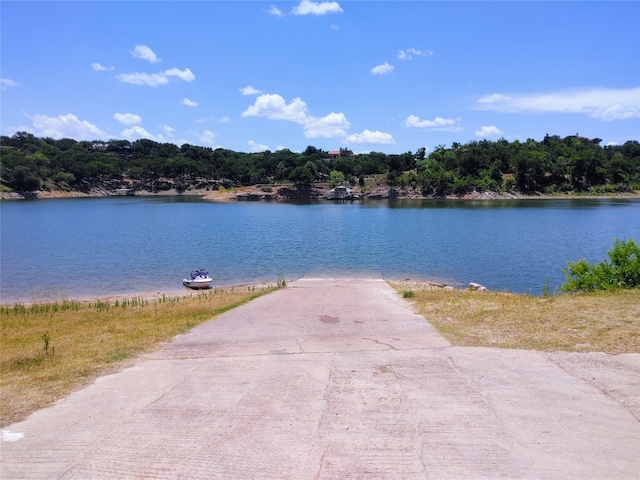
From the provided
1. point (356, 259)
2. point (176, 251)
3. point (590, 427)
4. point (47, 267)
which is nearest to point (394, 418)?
point (590, 427)

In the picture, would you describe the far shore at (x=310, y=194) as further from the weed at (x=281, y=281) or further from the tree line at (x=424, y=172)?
the weed at (x=281, y=281)

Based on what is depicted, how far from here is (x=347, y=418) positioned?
22.6ft

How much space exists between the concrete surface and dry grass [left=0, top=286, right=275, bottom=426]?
30.6 inches

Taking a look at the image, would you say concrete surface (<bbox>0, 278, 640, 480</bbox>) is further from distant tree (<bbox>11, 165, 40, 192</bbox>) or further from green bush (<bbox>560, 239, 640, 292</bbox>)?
distant tree (<bbox>11, 165, 40, 192</bbox>)

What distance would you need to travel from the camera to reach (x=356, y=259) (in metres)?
42.2

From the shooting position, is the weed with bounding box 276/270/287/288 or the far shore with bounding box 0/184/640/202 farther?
the far shore with bounding box 0/184/640/202

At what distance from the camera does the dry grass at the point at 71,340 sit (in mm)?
9047

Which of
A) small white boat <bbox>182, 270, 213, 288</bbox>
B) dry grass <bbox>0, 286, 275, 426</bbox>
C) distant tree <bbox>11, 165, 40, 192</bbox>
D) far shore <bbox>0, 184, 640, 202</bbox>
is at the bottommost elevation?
small white boat <bbox>182, 270, 213, 288</bbox>

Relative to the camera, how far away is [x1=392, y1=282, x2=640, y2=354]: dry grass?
10.2 metres

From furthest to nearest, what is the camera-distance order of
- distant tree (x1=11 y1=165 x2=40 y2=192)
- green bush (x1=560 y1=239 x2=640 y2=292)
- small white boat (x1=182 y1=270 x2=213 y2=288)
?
distant tree (x1=11 y1=165 x2=40 y2=192) → small white boat (x1=182 y1=270 x2=213 y2=288) → green bush (x1=560 y1=239 x2=640 y2=292)

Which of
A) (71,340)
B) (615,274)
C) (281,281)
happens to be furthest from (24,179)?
(615,274)

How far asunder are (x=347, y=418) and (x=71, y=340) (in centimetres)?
1065

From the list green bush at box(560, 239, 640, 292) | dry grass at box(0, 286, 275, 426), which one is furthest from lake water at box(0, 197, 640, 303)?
dry grass at box(0, 286, 275, 426)

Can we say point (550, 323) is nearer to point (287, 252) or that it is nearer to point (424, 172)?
point (287, 252)
